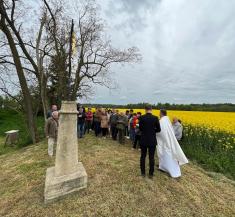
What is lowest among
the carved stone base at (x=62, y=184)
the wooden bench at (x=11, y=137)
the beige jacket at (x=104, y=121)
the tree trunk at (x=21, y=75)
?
the wooden bench at (x=11, y=137)

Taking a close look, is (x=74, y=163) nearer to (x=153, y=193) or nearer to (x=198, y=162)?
(x=153, y=193)

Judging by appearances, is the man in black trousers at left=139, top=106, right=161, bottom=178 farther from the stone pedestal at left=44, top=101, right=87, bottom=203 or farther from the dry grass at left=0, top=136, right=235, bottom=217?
the stone pedestal at left=44, top=101, right=87, bottom=203

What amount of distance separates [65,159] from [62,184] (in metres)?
0.54

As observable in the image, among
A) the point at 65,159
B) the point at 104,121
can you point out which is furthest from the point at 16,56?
the point at 65,159

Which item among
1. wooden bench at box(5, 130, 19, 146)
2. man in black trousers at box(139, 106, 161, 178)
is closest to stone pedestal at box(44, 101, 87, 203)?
man in black trousers at box(139, 106, 161, 178)

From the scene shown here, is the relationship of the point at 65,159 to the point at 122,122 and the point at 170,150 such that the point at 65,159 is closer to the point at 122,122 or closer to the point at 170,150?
the point at 170,150

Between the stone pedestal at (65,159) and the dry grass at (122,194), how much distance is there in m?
0.24

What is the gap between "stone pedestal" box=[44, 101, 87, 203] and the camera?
4.01 meters

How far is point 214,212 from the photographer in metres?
4.05

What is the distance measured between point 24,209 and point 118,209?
77.4 inches

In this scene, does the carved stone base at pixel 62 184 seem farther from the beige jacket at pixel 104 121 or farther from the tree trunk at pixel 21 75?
the tree trunk at pixel 21 75

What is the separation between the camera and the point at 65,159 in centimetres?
418

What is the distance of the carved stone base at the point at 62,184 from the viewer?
12.8 feet

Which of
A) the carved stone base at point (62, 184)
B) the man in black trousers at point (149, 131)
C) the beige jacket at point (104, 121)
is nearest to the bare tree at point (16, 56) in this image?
the beige jacket at point (104, 121)
